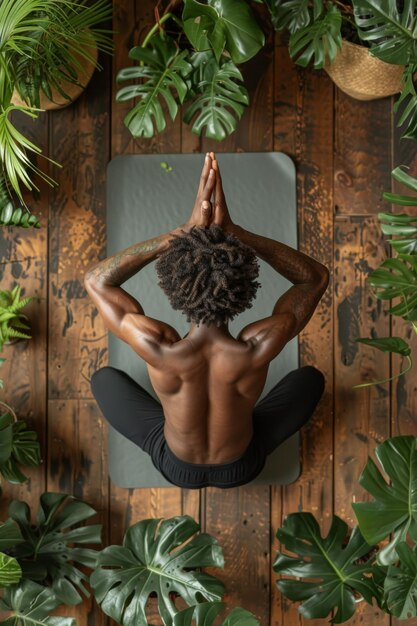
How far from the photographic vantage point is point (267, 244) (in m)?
1.98

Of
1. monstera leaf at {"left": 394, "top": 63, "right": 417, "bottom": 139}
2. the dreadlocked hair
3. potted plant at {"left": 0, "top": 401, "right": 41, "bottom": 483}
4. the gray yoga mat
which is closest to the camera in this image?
the dreadlocked hair

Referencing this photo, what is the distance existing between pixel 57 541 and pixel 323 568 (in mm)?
864

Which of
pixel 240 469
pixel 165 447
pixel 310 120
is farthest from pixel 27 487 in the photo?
pixel 310 120

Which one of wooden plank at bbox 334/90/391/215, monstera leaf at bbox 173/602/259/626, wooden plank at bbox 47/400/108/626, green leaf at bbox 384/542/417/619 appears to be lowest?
monstera leaf at bbox 173/602/259/626

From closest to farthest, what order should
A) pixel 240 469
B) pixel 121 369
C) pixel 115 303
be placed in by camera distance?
pixel 115 303 → pixel 240 469 → pixel 121 369

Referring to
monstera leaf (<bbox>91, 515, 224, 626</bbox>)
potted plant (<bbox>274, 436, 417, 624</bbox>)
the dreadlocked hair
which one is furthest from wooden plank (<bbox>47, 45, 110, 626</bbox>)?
the dreadlocked hair

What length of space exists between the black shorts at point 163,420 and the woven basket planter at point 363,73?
95cm

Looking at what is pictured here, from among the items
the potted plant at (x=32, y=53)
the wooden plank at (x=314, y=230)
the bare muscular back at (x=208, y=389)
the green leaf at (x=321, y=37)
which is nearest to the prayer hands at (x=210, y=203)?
the bare muscular back at (x=208, y=389)

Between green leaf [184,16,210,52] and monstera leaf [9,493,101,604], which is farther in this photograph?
monstera leaf [9,493,101,604]

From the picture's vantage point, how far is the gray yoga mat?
2.53m

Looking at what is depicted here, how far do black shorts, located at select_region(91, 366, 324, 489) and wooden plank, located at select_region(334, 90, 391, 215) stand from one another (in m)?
0.64

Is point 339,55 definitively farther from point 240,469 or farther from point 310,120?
point 240,469

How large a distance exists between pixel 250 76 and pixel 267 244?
2.84ft

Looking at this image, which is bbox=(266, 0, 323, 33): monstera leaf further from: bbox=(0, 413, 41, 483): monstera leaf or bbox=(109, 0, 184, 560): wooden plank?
bbox=(0, 413, 41, 483): monstera leaf
